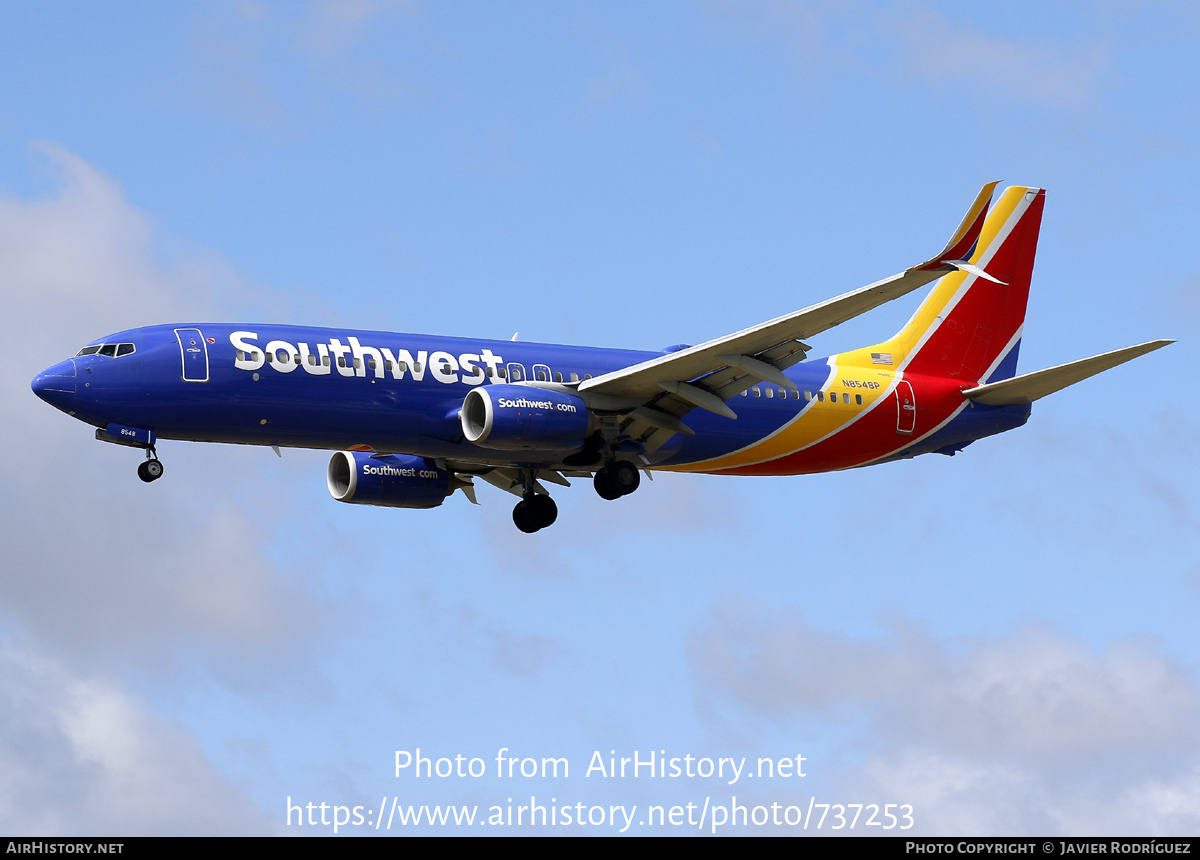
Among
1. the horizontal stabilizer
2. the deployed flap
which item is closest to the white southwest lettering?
the deployed flap

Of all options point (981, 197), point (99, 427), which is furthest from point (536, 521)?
point (981, 197)

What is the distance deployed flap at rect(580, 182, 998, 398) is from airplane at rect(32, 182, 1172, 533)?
0.17 ft

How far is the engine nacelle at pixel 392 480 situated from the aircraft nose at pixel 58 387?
397 inches

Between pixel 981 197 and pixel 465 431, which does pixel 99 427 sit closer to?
pixel 465 431

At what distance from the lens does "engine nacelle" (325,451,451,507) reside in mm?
48438

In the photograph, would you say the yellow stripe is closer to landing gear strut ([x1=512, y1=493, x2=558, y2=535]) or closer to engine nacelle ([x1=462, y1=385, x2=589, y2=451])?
landing gear strut ([x1=512, y1=493, x2=558, y2=535])

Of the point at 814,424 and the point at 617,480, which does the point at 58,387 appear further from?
the point at 814,424

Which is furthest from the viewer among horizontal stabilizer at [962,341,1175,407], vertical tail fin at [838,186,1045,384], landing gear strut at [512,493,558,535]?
vertical tail fin at [838,186,1045,384]

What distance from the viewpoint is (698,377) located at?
42.9 m

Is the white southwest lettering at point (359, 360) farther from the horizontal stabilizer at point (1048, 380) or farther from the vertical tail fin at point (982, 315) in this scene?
the horizontal stabilizer at point (1048, 380)

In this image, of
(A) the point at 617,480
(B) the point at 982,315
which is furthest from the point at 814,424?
(B) the point at 982,315

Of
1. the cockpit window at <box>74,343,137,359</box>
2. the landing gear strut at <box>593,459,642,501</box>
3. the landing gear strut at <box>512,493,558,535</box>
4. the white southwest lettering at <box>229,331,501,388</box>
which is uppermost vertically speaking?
the cockpit window at <box>74,343,137,359</box>

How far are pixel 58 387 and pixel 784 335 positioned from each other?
16.3 m

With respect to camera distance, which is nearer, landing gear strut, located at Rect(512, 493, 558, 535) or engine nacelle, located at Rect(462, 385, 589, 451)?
engine nacelle, located at Rect(462, 385, 589, 451)
